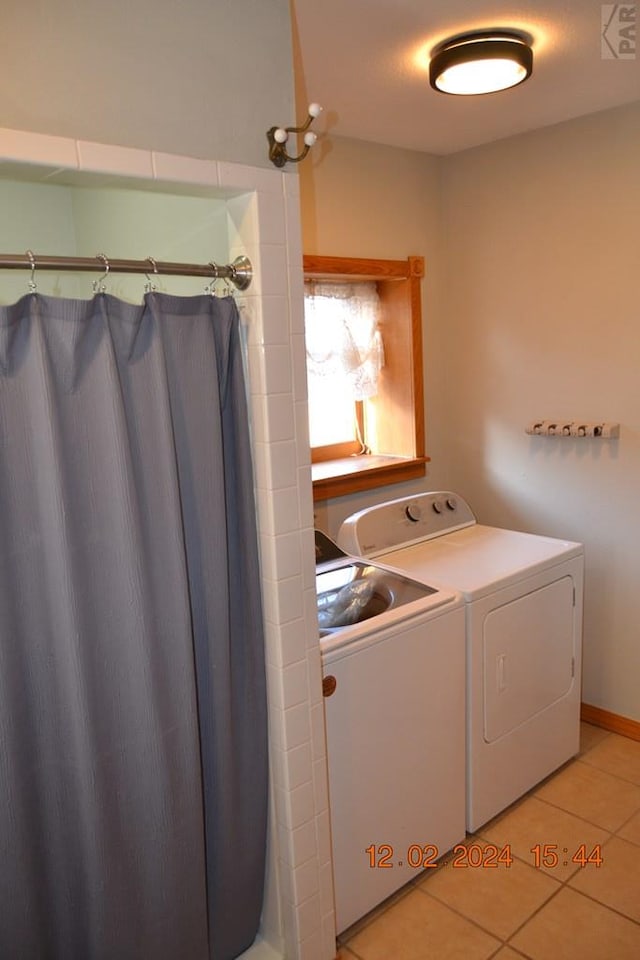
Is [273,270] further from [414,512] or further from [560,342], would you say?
[560,342]

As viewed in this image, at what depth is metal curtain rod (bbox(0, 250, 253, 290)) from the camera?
1245mm

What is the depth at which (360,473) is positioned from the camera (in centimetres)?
288

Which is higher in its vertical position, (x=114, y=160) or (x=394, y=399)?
(x=114, y=160)

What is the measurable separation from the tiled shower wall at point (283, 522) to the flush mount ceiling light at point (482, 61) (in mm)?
760

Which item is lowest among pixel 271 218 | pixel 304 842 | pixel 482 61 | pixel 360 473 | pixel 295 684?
pixel 304 842

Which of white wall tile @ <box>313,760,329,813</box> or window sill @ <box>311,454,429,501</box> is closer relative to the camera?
white wall tile @ <box>313,760,329,813</box>

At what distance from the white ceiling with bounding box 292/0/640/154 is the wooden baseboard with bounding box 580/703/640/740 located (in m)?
2.33

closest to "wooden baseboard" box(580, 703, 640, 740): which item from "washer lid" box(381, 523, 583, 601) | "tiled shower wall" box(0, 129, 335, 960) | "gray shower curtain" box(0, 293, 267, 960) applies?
"washer lid" box(381, 523, 583, 601)

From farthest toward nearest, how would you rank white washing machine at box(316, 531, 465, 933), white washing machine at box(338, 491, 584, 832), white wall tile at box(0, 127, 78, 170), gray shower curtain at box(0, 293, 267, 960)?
white washing machine at box(338, 491, 584, 832)
white washing machine at box(316, 531, 465, 933)
gray shower curtain at box(0, 293, 267, 960)
white wall tile at box(0, 127, 78, 170)

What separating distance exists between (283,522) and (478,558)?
1.11 metres

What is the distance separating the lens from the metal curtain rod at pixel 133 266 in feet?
4.09

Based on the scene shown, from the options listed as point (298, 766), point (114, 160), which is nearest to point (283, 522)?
point (298, 766)

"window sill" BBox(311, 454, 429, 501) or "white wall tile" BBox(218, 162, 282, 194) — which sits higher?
"white wall tile" BBox(218, 162, 282, 194)

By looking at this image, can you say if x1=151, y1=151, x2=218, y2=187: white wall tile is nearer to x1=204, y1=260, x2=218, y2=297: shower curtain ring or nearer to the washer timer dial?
x1=204, y1=260, x2=218, y2=297: shower curtain ring
